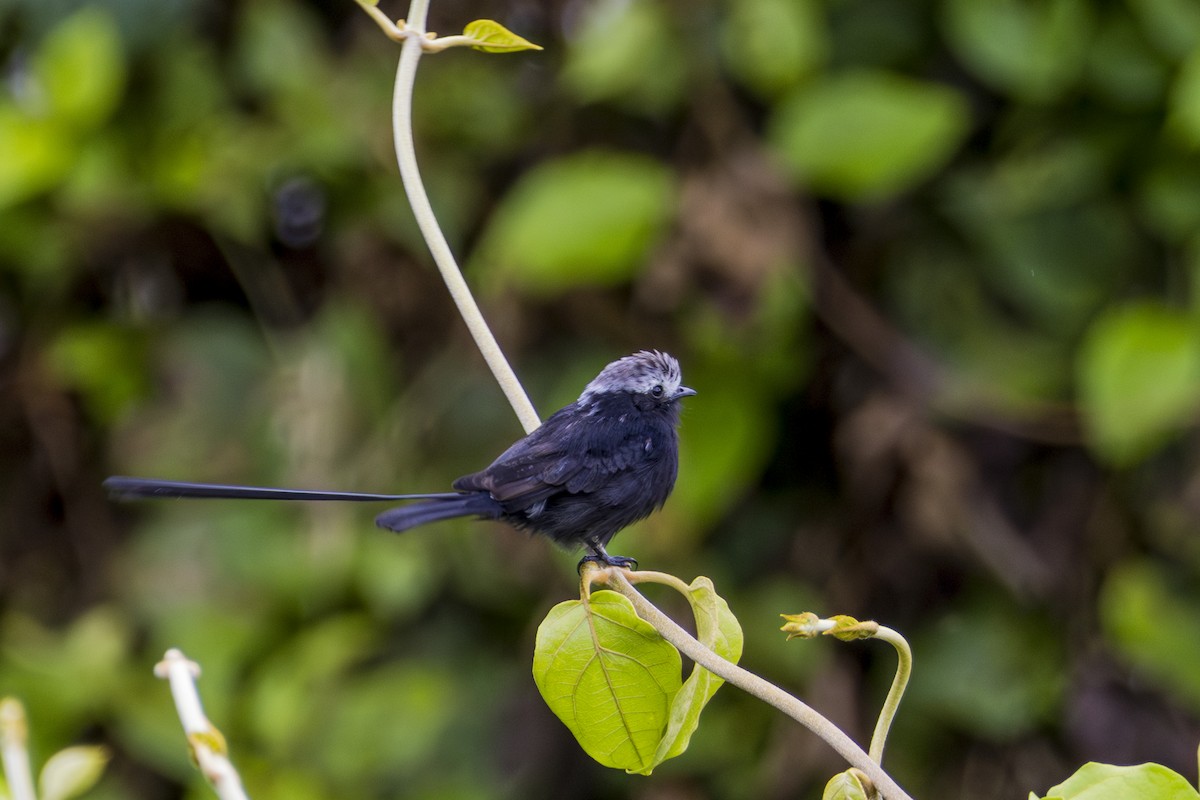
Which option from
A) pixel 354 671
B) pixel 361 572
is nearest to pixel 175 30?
pixel 361 572

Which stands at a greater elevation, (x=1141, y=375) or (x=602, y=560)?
(x=602, y=560)

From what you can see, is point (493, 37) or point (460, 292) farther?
point (493, 37)

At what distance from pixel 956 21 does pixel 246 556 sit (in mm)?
2274

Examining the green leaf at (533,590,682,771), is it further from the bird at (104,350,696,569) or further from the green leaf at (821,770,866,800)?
the bird at (104,350,696,569)

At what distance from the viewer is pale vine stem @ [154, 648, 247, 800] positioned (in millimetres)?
885

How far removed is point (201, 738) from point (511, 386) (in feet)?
1.41

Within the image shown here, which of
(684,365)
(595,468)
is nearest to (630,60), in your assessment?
(684,365)

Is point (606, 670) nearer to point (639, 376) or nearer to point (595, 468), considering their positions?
point (595, 468)

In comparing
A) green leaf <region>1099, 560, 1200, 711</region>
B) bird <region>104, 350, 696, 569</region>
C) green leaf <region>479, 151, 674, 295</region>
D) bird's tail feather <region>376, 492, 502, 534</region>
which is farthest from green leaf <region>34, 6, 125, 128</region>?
green leaf <region>1099, 560, 1200, 711</region>

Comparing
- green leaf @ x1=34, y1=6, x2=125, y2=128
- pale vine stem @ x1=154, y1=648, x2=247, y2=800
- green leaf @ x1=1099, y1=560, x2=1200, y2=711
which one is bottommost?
green leaf @ x1=1099, y1=560, x2=1200, y2=711

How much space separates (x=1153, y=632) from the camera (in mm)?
2875

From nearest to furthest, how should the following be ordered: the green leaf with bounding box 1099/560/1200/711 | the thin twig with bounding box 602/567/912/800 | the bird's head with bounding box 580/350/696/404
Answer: the thin twig with bounding box 602/567/912/800, the bird's head with bounding box 580/350/696/404, the green leaf with bounding box 1099/560/1200/711

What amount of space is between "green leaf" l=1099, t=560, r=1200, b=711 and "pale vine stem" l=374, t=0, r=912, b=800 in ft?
→ 6.35

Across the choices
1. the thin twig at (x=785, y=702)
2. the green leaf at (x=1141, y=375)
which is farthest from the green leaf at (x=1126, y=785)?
the green leaf at (x=1141, y=375)
